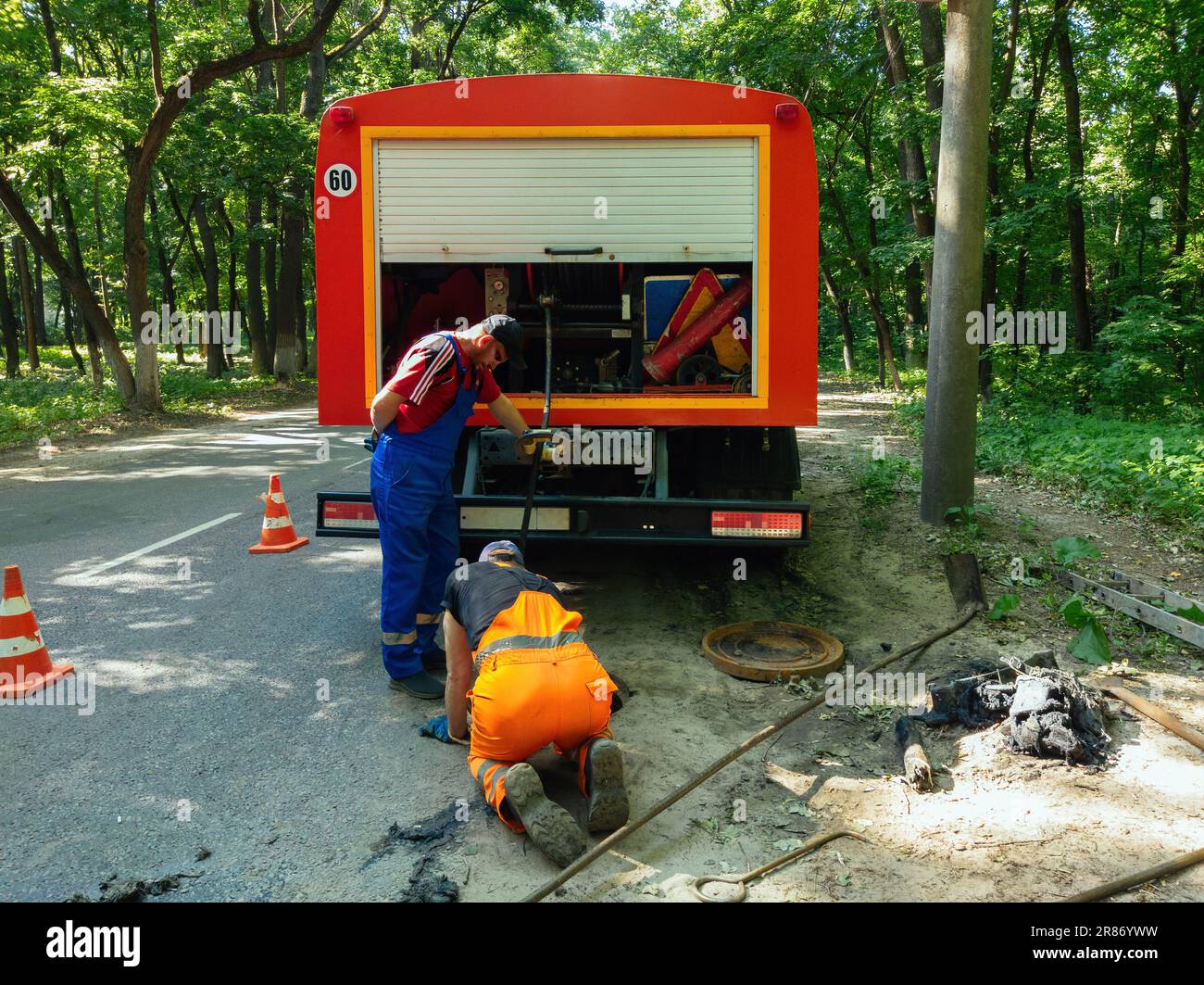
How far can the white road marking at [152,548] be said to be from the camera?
6.48m

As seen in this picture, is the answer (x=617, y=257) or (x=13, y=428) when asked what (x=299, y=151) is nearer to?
(x=13, y=428)

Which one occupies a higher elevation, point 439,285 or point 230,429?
point 439,285

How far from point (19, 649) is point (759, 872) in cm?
374

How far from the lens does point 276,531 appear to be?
23.3 feet

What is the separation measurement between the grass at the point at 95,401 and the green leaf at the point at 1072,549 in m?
13.9

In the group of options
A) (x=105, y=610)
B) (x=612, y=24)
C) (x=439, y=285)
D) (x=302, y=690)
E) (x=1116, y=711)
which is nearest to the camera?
(x=1116, y=711)

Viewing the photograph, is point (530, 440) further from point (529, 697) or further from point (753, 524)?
point (529, 697)

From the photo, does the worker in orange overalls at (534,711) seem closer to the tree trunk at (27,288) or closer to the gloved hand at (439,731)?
the gloved hand at (439,731)

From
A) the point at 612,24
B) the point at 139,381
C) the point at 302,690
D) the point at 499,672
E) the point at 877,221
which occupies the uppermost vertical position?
the point at 612,24

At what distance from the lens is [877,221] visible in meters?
23.4

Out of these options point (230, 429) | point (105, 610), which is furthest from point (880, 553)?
point (230, 429)

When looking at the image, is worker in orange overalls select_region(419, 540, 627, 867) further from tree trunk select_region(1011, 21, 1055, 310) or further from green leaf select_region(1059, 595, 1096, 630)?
tree trunk select_region(1011, 21, 1055, 310)

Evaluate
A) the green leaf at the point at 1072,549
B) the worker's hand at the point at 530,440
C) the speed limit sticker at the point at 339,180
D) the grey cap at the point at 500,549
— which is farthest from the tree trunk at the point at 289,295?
the green leaf at the point at 1072,549

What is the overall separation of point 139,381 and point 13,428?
2.45 metres
